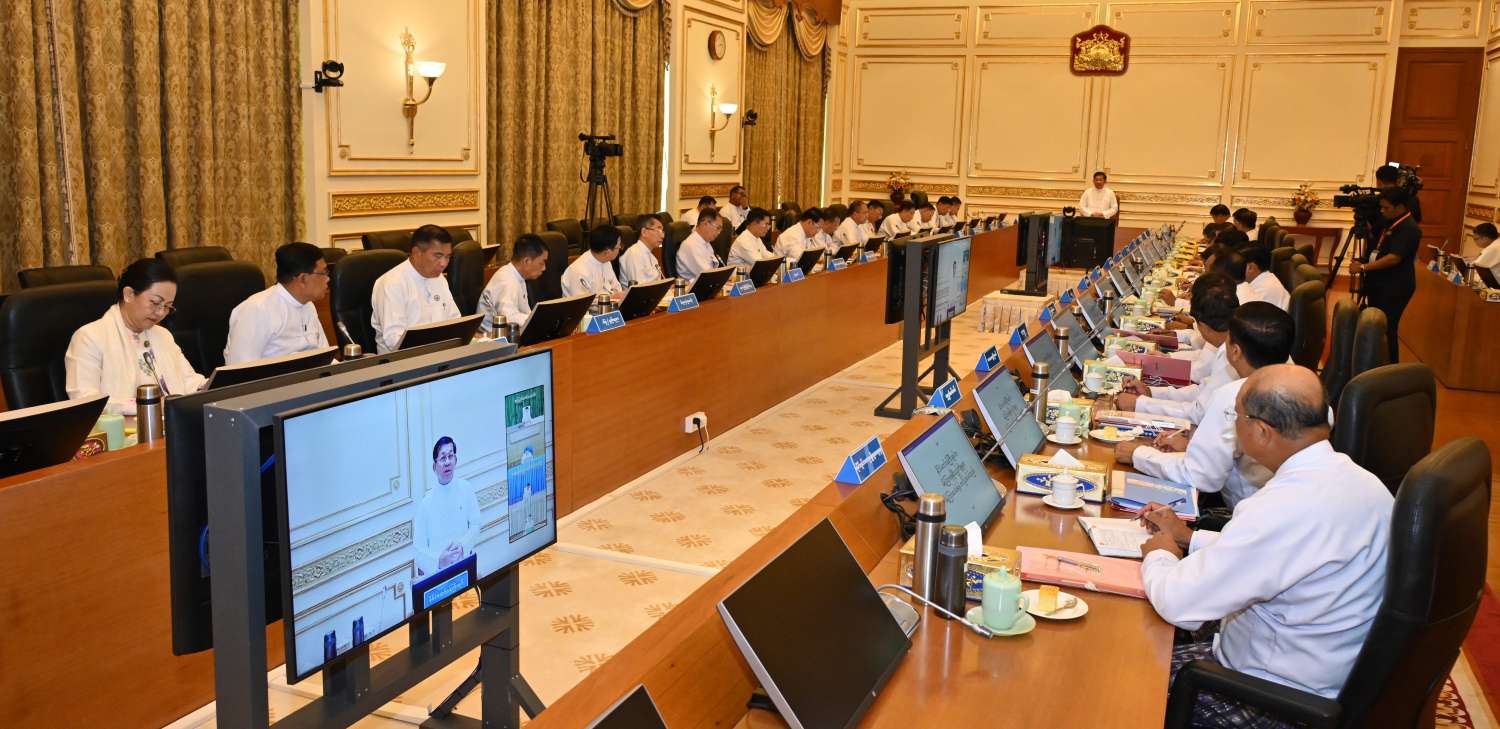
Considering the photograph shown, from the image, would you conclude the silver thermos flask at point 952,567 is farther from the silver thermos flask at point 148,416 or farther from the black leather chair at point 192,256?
the black leather chair at point 192,256

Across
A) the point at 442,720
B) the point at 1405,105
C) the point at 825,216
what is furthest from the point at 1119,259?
the point at 1405,105

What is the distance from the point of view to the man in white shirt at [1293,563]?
1806mm

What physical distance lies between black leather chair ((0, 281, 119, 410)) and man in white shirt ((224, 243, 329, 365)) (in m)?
0.51

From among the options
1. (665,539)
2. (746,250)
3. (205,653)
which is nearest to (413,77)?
(746,250)

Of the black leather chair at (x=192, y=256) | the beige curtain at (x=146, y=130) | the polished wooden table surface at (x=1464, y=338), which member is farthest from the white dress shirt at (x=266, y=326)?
the polished wooden table surface at (x=1464, y=338)

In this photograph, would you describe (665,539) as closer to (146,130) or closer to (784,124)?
(146,130)

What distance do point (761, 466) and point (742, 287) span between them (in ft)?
2.95

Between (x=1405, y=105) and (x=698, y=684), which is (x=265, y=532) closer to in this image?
(x=698, y=684)

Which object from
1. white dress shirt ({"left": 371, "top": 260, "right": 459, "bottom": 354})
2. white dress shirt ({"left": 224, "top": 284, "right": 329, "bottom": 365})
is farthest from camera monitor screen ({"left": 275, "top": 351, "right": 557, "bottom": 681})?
white dress shirt ({"left": 371, "top": 260, "right": 459, "bottom": 354})

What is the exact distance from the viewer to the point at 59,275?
154 inches

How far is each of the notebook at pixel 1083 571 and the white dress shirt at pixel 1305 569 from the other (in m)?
0.12

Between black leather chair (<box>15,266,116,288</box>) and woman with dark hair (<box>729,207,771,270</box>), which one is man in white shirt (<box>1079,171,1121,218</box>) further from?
black leather chair (<box>15,266,116,288</box>)

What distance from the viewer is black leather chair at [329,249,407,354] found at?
14.3ft

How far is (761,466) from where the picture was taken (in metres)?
4.89
